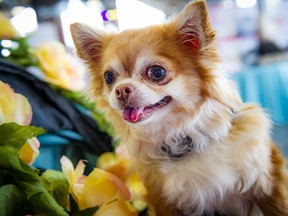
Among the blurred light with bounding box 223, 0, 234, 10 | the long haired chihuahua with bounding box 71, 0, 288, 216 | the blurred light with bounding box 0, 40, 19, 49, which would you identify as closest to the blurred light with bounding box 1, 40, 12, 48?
the blurred light with bounding box 0, 40, 19, 49

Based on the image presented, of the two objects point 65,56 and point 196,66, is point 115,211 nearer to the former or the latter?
point 196,66

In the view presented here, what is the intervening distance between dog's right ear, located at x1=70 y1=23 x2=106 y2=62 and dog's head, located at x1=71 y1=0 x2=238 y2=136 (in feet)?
0.28

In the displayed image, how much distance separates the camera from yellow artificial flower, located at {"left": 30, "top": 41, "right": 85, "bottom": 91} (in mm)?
917

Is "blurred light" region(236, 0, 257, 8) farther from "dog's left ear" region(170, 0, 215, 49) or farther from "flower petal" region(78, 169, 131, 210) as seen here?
"flower petal" region(78, 169, 131, 210)

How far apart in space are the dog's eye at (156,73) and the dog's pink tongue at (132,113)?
0.07 m

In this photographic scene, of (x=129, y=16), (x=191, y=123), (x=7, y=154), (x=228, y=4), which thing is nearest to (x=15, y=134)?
(x=7, y=154)

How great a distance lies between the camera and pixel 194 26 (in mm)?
672

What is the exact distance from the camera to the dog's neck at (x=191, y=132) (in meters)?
0.70

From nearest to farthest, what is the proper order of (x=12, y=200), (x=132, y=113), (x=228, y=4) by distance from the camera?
(x=12, y=200)
(x=132, y=113)
(x=228, y=4)

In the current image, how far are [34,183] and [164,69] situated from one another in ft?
1.06

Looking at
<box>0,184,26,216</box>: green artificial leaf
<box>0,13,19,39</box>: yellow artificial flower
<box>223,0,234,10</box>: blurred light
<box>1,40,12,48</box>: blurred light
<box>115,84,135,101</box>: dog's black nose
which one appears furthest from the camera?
<box>223,0,234,10</box>: blurred light

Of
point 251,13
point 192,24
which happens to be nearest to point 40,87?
point 192,24

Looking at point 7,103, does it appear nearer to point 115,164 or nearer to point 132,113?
point 132,113

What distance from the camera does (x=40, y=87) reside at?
85 centimetres
